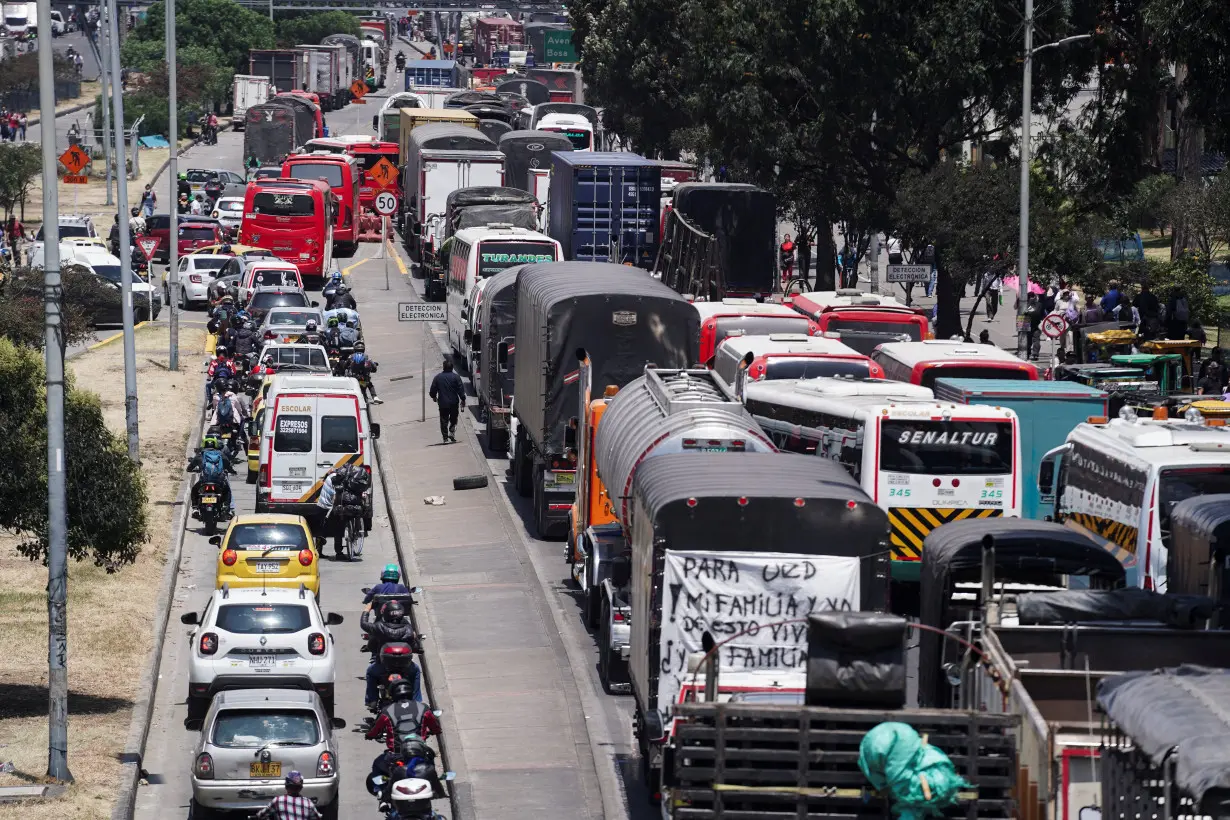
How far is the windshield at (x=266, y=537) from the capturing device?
2577cm

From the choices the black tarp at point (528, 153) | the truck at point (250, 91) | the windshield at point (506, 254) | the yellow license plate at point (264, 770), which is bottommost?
the yellow license plate at point (264, 770)

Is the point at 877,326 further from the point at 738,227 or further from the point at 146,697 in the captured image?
the point at 146,697

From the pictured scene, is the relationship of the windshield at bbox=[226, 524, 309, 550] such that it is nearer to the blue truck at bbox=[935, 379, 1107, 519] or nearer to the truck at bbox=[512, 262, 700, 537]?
the truck at bbox=[512, 262, 700, 537]

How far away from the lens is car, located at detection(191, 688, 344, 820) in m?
17.7

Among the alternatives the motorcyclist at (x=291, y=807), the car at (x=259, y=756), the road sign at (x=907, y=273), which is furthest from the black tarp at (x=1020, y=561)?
the road sign at (x=907, y=273)

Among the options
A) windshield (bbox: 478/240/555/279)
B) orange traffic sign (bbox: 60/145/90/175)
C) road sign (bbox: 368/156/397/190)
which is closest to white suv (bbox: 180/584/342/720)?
windshield (bbox: 478/240/555/279)

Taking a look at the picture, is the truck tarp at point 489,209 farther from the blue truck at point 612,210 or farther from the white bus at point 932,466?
the white bus at point 932,466

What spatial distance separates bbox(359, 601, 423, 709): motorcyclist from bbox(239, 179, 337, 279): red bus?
3589 cm

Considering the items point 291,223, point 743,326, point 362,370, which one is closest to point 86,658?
point 743,326

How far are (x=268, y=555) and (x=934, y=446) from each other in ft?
27.3

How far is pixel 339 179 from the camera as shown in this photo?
63094mm

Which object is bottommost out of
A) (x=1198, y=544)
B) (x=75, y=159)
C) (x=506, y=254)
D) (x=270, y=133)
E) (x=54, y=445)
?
(x=1198, y=544)

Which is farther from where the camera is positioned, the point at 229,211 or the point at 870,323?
the point at 229,211

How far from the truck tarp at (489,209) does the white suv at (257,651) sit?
2874 centimetres
